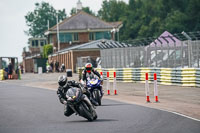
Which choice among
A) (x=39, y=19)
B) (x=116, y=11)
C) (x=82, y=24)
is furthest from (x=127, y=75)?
(x=39, y=19)

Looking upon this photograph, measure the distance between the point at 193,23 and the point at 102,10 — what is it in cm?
5109

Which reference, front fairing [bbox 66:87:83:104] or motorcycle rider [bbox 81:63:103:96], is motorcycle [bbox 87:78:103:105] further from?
front fairing [bbox 66:87:83:104]

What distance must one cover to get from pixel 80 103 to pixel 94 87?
15.8 ft

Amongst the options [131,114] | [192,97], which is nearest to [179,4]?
[192,97]

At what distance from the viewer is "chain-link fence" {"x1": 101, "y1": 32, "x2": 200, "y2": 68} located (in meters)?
26.0

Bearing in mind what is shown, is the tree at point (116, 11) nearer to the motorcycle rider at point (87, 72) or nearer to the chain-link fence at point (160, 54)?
the chain-link fence at point (160, 54)

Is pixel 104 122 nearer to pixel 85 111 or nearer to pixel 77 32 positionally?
pixel 85 111

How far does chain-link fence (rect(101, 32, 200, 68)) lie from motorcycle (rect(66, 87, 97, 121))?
13344mm

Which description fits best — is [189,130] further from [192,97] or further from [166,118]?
[192,97]

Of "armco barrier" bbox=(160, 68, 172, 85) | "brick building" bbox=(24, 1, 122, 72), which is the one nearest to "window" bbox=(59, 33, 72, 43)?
"brick building" bbox=(24, 1, 122, 72)

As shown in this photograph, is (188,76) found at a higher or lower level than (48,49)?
lower

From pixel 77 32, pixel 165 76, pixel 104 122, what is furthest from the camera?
pixel 77 32

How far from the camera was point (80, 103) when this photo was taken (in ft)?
41.3

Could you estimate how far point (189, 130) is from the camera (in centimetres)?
1020
